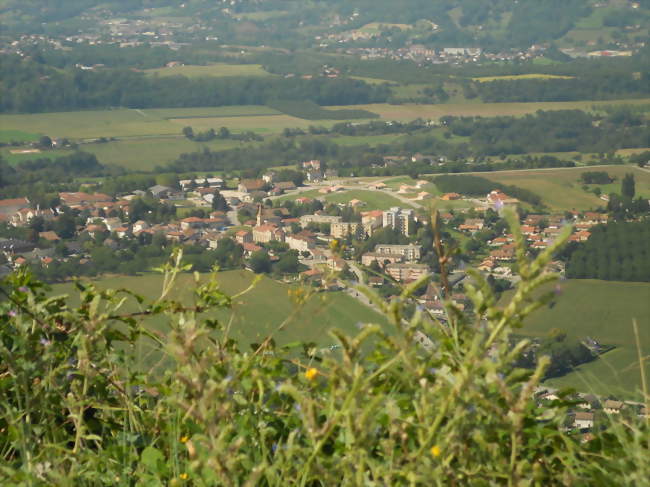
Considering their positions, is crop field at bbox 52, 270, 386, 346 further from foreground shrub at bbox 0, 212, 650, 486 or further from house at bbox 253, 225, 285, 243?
house at bbox 253, 225, 285, 243

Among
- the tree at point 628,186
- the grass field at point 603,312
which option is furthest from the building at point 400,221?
the tree at point 628,186

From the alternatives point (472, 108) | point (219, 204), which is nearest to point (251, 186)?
point (219, 204)

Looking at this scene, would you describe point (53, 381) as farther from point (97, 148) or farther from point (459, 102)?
point (459, 102)

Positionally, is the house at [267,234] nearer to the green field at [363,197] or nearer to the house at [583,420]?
the green field at [363,197]

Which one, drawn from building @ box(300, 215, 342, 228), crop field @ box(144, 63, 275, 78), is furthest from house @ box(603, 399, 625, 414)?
crop field @ box(144, 63, 275, 78)

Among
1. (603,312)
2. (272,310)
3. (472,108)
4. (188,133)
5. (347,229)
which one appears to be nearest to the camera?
(272,310)

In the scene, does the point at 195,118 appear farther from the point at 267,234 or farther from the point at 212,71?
the point at 267,234
